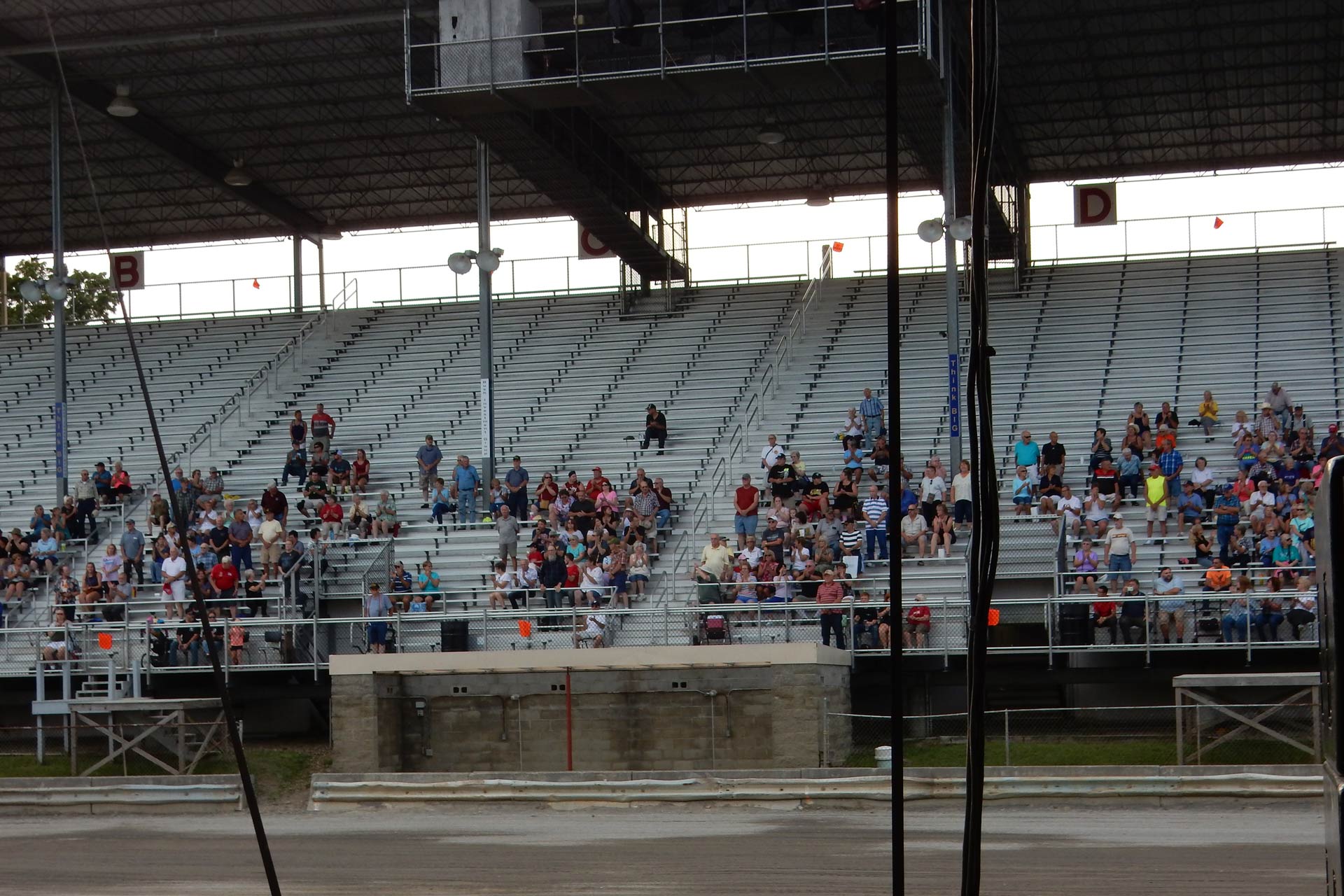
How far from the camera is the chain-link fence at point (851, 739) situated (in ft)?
73.4

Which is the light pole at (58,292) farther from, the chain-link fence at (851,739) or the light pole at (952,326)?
the chain-link fence at (851,739)

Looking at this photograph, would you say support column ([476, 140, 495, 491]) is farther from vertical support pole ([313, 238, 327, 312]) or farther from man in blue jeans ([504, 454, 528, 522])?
vertical support pole ([313, 238, 327, 312])

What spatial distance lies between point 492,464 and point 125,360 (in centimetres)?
1712

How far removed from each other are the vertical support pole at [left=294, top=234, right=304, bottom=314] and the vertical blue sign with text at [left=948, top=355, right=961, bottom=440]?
23.4 metres

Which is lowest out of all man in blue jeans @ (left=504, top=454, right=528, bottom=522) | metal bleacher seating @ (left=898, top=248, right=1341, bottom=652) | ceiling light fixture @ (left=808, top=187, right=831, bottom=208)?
man in blue jeans @ (left=504, top=454, right=528, bottom=522)

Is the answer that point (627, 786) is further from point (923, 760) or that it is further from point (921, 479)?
point (921, 479)

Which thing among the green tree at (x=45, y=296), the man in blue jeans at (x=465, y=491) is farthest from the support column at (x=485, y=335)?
the green tree at (x=45, y=296)

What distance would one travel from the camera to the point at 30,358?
1892 inches

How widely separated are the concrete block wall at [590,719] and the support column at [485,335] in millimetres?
10255

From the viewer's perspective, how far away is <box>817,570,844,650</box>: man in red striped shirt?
24234 mm

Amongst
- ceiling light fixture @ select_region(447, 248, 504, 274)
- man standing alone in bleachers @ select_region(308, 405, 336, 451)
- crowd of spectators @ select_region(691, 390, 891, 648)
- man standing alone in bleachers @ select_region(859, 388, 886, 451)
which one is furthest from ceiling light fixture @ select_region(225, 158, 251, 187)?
man standing alone in bleachers @ select_region(859, 388, 886, 451)

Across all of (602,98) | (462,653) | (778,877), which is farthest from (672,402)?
(778,877)

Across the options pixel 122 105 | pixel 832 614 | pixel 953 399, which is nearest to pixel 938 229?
pixel 953 399

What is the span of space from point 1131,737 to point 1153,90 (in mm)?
22690
